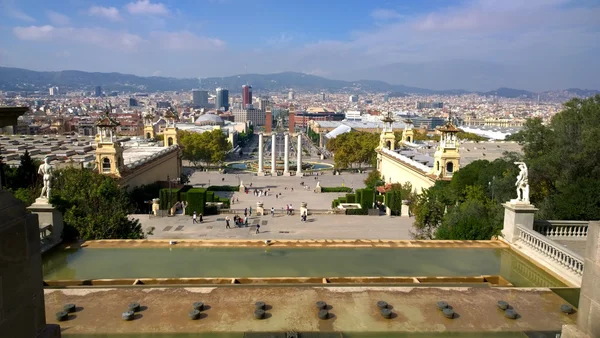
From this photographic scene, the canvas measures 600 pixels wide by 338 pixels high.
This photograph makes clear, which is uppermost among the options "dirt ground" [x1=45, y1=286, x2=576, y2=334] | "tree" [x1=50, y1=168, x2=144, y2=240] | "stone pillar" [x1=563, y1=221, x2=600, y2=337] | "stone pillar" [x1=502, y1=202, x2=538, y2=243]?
"stone pillar" [x1=563, y1=221, x2=600, y2=337]

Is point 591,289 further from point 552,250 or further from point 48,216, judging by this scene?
point 48,216

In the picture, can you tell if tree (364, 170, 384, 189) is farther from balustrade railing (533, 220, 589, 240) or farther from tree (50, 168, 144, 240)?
balustrade railing (533, 220, 589, 240)

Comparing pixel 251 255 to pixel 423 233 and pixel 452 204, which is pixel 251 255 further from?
pixel 452 204

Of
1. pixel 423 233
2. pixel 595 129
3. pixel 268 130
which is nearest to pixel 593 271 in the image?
pixel 595 129

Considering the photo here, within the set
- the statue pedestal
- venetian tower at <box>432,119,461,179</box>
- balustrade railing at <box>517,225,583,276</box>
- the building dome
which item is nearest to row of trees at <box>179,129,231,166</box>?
venetian tower at <box>432,119,461,179</box>

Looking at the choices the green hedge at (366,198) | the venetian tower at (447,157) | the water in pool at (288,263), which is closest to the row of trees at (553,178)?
the water in pool at (288,263)

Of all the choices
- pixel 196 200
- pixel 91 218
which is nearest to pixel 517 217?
pixel 91 218
